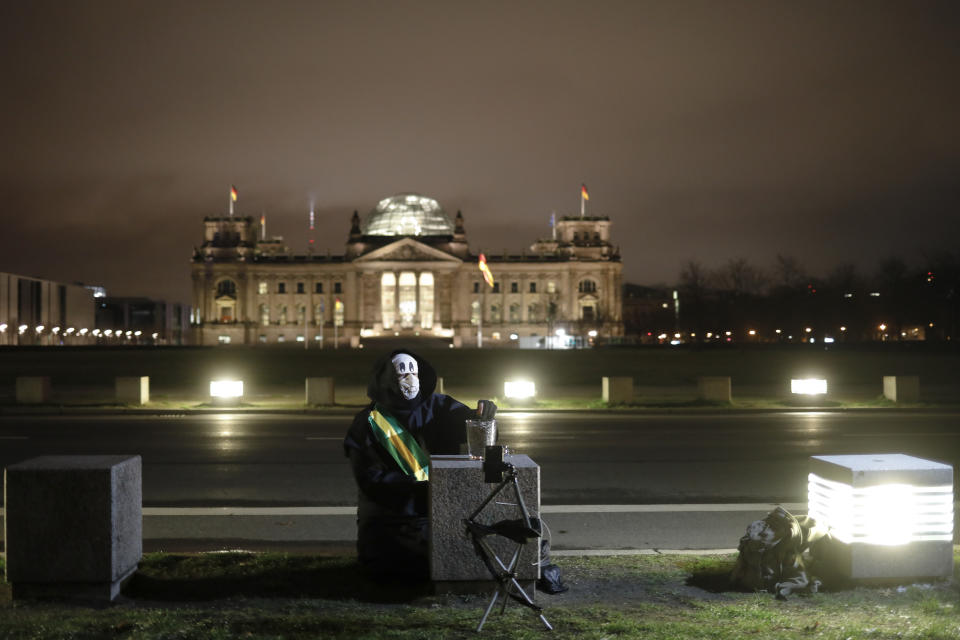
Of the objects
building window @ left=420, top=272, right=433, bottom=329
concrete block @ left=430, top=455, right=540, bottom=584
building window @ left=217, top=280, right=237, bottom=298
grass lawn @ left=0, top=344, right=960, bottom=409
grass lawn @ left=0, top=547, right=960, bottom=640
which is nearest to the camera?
grass lawn @ left=0, top=547, right=960, bottom=640

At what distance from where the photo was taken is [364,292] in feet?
452

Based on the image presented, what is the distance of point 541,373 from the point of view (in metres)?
45.7

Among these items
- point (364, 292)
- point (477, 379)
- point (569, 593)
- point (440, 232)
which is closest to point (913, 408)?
point (477, 379)

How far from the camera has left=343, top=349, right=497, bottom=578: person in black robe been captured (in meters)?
6.79

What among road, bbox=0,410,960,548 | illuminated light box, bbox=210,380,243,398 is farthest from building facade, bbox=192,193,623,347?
road, bbox=0,410,960,548

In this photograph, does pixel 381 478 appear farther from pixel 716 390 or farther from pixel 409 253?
pixel 409 253

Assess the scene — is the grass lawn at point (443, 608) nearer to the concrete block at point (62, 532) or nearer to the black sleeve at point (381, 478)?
the concrete block at point (62, 532)

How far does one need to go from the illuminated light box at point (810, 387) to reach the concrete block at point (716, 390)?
2.37m

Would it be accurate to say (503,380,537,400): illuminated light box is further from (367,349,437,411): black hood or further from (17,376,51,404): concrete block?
(367,349,437,411): black hood

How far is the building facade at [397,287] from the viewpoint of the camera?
13612 cm

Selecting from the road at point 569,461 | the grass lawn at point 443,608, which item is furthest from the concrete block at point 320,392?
the grass lawn at point 443,608

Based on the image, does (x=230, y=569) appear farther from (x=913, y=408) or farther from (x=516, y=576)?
(x=913, y=408)

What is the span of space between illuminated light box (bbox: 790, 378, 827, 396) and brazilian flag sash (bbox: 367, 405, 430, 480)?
23785 mm

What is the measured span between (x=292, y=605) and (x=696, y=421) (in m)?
18.5
